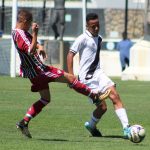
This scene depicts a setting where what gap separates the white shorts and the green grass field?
0.83 metres

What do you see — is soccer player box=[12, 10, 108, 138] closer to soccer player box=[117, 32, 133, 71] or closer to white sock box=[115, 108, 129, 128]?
white sock box=[115, 108, 129, 128]

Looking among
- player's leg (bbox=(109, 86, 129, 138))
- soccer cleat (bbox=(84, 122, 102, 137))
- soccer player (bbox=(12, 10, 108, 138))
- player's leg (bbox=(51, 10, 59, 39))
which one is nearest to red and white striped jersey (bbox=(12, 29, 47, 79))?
soccer player (bbox=(12, 10, 108, 138))

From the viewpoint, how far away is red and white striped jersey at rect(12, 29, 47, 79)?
47.0 feet

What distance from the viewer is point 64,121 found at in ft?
59.4

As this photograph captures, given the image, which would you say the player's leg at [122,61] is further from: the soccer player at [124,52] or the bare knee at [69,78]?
the bare knee at [69,78]

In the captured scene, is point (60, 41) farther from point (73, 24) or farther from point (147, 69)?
point (73, 24)

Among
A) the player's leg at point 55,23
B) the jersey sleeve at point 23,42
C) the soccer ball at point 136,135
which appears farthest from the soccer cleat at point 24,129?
the player's leg at point 55,23

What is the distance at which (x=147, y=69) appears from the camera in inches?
1462

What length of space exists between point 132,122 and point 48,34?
89.2 feet

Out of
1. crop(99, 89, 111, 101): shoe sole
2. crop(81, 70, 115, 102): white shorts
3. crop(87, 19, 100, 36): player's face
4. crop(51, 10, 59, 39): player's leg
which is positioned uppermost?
crop(87, 19, 100, 36): player's face

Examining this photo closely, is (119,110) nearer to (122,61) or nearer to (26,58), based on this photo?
(26,58)

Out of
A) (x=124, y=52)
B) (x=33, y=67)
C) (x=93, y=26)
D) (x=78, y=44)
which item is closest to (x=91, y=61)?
(x=78, y=44)

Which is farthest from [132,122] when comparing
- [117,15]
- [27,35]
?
[117,15]

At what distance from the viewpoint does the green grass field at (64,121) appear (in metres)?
13.6
